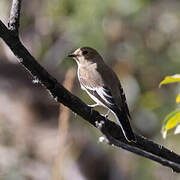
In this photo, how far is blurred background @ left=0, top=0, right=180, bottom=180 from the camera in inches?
227

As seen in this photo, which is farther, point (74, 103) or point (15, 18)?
point (74, 103)

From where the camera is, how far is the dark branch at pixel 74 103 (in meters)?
2.23

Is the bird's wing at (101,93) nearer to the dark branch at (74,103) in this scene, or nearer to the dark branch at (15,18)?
the dark branch at (74,103)

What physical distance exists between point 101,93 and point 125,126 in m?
0.95

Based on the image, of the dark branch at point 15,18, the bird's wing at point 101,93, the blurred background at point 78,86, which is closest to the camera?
the dark branch at point 15,18

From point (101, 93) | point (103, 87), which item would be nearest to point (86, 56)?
point (103, 87)

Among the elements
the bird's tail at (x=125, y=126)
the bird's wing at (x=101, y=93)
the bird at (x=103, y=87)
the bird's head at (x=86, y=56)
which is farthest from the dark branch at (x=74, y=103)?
the bird's head at (x=86, y=56)

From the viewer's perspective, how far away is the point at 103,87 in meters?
4.55

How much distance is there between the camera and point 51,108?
20.2ft

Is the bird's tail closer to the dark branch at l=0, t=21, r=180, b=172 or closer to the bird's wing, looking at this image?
the dark branch at l=0, t=21, r=180, b=172

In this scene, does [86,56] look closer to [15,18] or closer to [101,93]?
[101,93]

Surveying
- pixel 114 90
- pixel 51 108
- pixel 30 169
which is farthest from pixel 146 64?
pixel 114 90

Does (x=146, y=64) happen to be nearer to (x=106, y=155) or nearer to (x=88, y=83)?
(x=106, y=155)

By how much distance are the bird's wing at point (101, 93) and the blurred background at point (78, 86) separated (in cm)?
94
